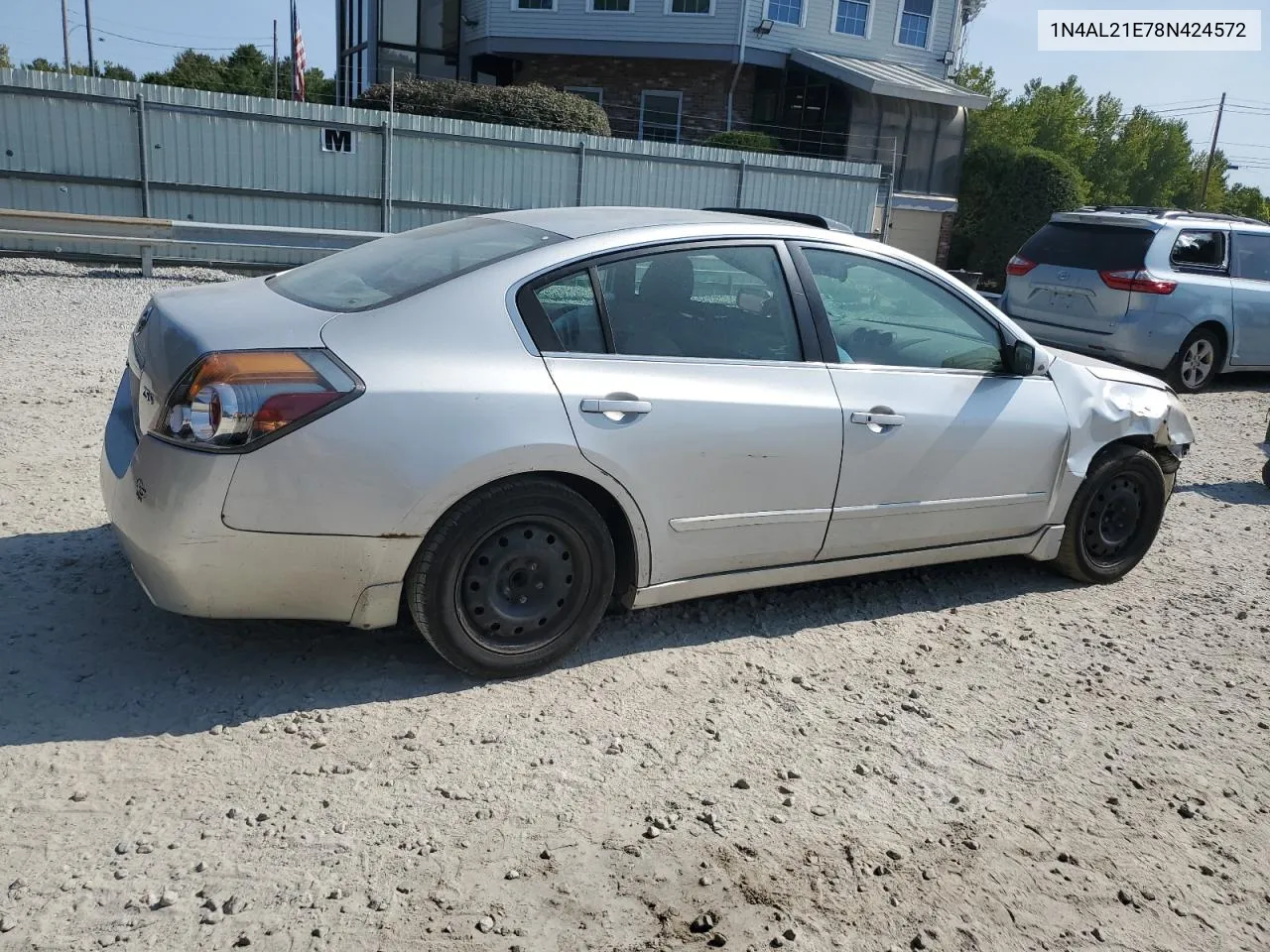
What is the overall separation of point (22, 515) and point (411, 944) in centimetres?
342

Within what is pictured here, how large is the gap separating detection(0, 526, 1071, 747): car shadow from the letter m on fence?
41.7 feet

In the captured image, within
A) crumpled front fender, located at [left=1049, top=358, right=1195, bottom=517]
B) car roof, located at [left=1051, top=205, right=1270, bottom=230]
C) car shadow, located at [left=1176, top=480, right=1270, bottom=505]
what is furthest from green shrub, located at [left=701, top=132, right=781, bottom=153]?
crumpled front fender, located at [left=1049, top=358, right=1195, bottom=517]

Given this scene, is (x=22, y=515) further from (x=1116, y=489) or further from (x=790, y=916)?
(x=1116, y=489)

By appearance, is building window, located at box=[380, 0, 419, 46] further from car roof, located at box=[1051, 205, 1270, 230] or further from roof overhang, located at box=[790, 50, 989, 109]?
car roof, located at box=[1051, 205, 1270, 230]

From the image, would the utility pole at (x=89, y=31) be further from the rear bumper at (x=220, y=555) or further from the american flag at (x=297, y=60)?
the rear bumper at (x=220, y=555)

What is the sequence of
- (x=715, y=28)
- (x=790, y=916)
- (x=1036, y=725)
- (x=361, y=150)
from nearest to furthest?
(x=790, y=916) → (x=1036, y=725) → (x=361, y=150) → (x=715, y=28)

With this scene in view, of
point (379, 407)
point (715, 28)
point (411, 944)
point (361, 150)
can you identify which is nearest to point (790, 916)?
point (411, 944)

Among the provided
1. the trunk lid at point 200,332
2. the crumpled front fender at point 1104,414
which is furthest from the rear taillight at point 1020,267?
the trunk lid at point 200,332

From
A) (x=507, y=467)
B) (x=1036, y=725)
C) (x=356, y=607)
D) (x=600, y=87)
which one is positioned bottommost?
(x=1036, y=725)

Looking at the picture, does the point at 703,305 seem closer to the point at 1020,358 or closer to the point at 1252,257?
the point at 1020,358

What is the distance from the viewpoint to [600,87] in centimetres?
2870

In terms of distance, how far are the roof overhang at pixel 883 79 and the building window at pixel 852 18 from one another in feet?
2.24

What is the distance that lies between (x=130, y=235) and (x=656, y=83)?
17.7 meters

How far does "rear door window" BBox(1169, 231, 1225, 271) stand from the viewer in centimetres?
1109
